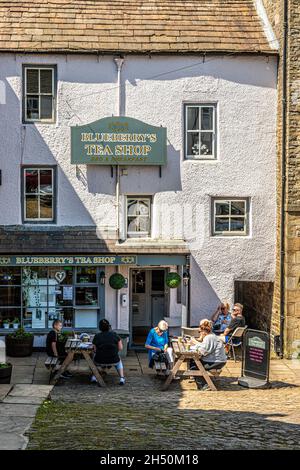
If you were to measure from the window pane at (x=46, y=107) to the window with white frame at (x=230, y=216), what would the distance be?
4.73 metres

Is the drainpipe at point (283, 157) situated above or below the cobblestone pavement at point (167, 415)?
above

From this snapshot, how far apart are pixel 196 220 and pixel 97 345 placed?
512 centimetres

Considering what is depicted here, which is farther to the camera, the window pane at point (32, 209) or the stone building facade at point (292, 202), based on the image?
the window pane at point (32, 209)

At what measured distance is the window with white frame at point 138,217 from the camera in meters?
18.4

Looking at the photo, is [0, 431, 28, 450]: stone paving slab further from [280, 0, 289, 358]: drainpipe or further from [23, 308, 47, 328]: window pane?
[280, 0, 289, 358]: drainpipe

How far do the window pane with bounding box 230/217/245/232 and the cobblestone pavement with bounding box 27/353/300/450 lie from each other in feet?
12.3

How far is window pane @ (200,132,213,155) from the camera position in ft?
60.1

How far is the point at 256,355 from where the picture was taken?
47.9ft

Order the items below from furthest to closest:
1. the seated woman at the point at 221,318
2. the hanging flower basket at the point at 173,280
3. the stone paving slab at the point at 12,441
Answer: the hanging flower basket at the point at 173,280 < the seated woman at the point at 221,318 < the stone paving slab at the point at 12,441

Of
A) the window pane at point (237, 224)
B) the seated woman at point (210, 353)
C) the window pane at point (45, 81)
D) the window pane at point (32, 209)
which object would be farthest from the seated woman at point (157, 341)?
the window pane at point (45, 81)

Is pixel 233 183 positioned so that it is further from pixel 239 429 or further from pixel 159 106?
pixel 239 429

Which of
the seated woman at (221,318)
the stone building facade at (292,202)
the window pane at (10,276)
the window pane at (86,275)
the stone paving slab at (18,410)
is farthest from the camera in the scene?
the window pane at (86,275)

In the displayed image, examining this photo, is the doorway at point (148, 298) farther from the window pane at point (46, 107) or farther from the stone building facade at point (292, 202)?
the window pane at point (46, 107)

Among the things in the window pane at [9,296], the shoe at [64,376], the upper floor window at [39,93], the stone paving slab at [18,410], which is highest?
the upper floor window at [39,93]
